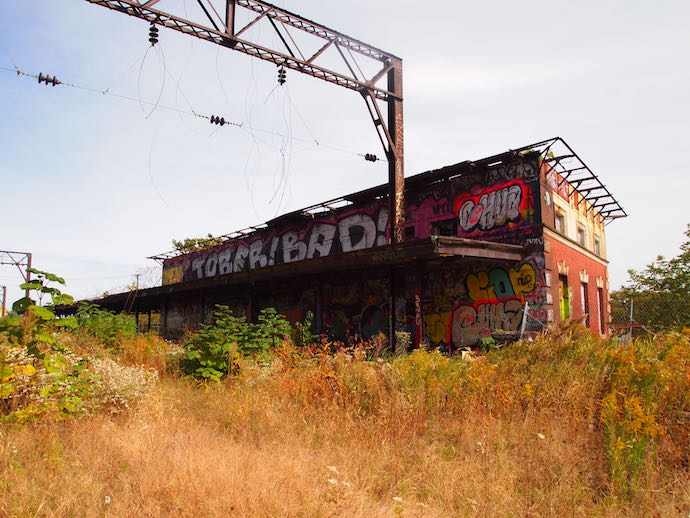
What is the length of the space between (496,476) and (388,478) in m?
0.93

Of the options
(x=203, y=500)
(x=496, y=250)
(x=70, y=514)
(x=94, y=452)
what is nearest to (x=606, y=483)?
(x=203, y=500)

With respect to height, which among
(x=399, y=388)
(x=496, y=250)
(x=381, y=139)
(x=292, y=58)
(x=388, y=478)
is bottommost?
(x=388, y=478)

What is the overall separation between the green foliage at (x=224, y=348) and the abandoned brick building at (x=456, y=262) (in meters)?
4.51

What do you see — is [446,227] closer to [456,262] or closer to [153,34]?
[456,262]

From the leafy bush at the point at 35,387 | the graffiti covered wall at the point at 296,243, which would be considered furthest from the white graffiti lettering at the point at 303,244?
the leafy bush at the point at 35,387

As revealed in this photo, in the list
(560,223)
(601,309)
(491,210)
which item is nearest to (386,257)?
(491,210)

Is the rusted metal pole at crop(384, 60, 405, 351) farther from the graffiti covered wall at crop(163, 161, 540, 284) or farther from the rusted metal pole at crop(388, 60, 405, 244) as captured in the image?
the graffiti covered wall at crop(163, 161, 540, 284)

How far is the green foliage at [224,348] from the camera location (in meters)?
8.73

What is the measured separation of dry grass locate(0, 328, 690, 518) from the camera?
3.47 meters

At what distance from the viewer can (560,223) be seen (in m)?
16.6

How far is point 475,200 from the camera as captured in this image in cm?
1602

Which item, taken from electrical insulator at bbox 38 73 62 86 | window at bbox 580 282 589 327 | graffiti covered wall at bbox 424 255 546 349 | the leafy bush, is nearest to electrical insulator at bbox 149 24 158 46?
electrical insulator at bbox 38 73 62 86

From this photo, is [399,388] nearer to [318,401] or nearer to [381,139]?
[318,401]

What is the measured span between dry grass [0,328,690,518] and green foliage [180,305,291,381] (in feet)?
6.50
